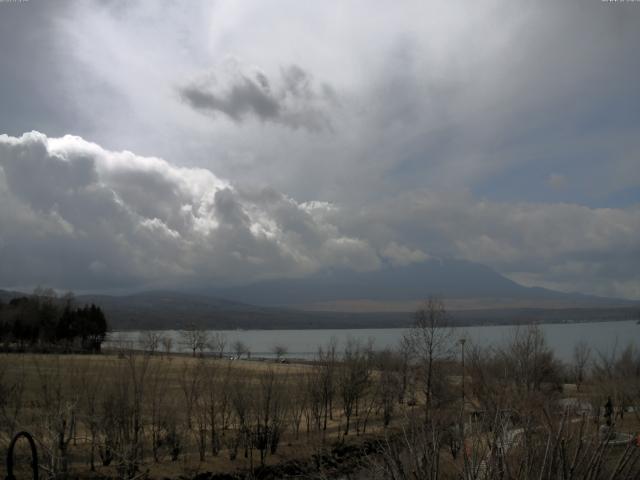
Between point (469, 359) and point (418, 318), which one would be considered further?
point (469, 359)

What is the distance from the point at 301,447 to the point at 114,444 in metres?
12.9

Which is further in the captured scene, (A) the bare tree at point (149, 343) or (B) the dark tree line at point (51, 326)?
(B) the dark tree line at point (51, 326)

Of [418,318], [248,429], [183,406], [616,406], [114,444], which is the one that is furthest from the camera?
[418,318]

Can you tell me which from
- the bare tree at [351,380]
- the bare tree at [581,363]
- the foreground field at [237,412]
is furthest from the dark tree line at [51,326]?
the bare tree at [581,363]

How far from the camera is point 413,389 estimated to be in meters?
59.8

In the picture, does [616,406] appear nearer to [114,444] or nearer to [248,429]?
[248,429]

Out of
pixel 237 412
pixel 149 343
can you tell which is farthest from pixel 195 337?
pixel 237 412

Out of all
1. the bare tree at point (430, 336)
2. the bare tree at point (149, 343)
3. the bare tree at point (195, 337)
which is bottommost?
the bare tree at point (195, 337)

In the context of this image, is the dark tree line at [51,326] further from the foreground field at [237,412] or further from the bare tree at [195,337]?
the foreground field at [237,412]

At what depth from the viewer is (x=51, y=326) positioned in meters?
121

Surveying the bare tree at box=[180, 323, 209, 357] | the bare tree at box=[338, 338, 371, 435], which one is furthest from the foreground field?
the bare tree at box=[180, 323, 209, 357]

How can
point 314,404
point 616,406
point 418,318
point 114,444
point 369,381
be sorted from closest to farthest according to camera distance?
point 114,444
point 616,406
point 314,404
point 418,318
point 369,381

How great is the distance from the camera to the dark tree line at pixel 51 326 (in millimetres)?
113875

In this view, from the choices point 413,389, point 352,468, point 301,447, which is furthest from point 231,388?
point 413,389
